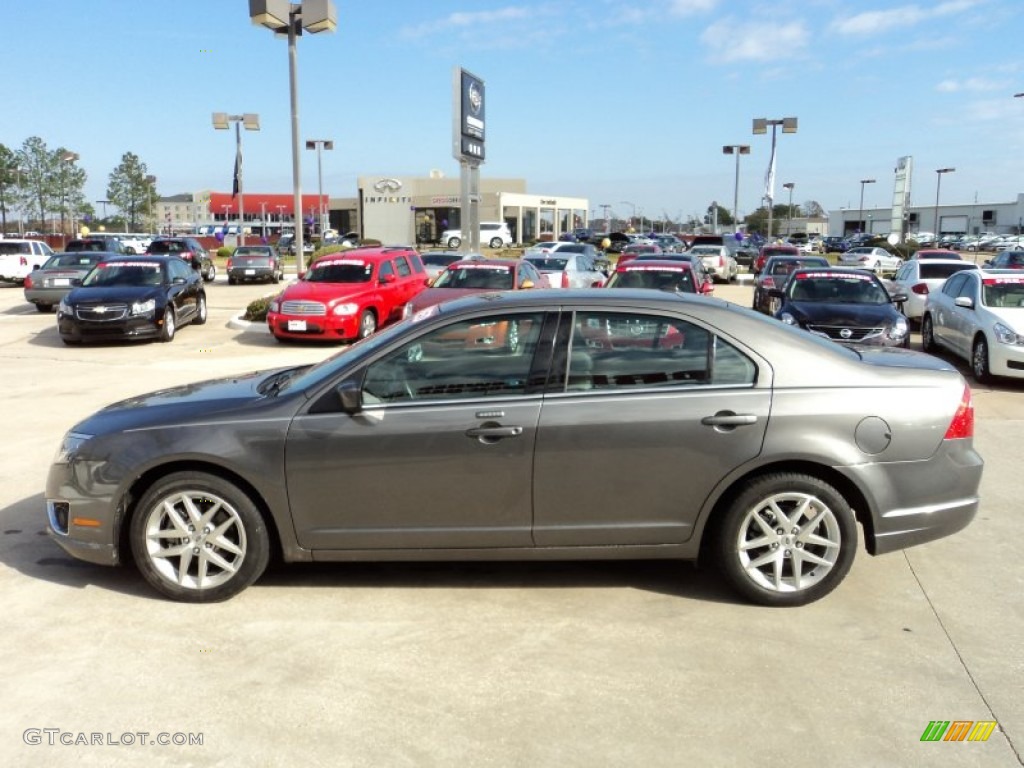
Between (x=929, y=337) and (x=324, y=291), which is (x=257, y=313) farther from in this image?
(x=929, y=337)

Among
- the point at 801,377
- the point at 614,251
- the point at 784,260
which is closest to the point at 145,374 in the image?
the point at 801,377

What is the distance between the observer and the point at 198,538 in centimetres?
439

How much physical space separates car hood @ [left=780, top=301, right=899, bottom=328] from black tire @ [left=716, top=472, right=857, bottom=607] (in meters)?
7.82

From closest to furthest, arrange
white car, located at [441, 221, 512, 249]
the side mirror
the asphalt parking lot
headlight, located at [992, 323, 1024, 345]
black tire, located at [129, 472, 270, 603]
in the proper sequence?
the asphalt parking lot
the side mirror
black tire, located at [129, 472, 270, 603]
headlight, located at [992, 323, 1024, 345]
white car, located at [441, 221, 512, 249]

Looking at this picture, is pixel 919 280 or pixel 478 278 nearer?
pixel 478 278

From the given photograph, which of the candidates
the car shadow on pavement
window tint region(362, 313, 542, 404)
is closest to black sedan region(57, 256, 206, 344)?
the car shadow on pavement

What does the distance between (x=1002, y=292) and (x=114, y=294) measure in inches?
542

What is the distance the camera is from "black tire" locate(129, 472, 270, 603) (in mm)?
4336

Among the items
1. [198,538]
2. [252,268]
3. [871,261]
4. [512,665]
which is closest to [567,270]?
[252,268]

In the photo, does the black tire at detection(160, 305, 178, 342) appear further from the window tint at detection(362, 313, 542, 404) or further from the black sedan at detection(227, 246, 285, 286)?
the black sedan at detection(227, 246, 285, 286)

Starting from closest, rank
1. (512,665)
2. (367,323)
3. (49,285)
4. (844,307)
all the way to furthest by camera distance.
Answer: (512,665) → (844,307) → (367,323) → (49,285)

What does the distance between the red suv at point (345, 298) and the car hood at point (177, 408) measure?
9467 mm

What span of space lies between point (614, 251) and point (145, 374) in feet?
162

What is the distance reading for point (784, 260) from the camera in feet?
77.6
